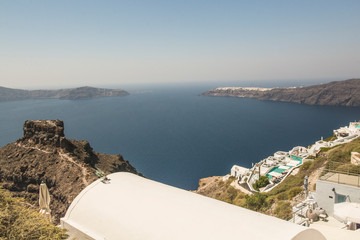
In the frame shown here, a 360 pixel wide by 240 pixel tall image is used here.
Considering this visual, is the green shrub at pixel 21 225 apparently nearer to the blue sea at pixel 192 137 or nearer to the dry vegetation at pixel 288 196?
the dry vegetation at pixel 288 196

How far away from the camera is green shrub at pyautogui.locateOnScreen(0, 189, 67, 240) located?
6.60 meters

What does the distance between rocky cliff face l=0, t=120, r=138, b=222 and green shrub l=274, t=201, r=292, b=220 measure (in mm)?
11940

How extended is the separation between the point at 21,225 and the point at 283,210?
Result: 14.5 meters

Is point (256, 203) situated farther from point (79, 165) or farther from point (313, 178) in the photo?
point (79, 165)

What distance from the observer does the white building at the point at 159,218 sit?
6.37 meters

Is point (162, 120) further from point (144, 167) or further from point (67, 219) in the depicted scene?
point (67, 219)

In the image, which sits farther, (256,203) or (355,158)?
(256,203)

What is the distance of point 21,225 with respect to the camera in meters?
6.75

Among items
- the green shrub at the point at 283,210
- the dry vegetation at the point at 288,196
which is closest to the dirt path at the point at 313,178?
the dry vegetation at the point at 288,196

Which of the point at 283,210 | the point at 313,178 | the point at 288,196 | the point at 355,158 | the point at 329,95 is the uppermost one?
the point at 329,95

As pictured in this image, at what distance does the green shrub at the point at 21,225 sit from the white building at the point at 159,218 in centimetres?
137

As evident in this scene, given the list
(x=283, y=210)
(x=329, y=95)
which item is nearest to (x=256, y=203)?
(x=283, y=210)

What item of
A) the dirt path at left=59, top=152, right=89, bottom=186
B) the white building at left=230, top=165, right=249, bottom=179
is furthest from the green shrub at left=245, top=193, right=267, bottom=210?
the white building at left=230, top=165, right=249, bottom=179

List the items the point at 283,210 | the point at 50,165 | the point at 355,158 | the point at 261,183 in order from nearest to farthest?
the point at 283,210 < the point at 50,165 < the point at 355,158 < the point at 261,183
